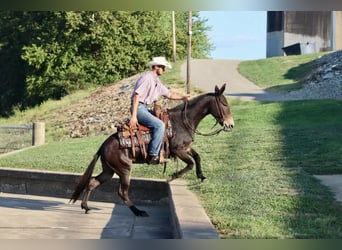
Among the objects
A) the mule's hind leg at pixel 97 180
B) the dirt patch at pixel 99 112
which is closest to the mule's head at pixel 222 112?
the mule's hind leg at pixel 97 180

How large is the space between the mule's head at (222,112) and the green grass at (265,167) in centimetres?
98

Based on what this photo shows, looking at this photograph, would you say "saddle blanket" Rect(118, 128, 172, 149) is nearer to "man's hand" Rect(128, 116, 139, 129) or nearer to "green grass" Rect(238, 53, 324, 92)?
"man's hand" Rect(128, 116, 139, 129)

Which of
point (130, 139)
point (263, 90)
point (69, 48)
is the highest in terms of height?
point (69, 48)

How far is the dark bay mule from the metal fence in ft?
37.1

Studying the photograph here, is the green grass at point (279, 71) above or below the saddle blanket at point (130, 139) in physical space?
above

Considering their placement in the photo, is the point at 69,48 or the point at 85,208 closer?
the point at 85,208

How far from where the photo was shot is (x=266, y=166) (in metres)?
13.0

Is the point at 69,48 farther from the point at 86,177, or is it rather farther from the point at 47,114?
the point at 86,177

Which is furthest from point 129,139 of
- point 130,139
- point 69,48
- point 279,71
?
point 69,48

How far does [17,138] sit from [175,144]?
1228 cm

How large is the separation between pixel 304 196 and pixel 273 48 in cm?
5482

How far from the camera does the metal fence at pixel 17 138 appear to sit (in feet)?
71.7

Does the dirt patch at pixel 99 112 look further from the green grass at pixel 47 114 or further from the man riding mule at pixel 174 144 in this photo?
the man riding mule at pixel 174 144

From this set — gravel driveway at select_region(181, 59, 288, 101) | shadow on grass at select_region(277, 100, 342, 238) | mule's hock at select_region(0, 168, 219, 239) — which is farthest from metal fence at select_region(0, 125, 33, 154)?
gravel driveway at select_region(181, 59, 288, 101)
